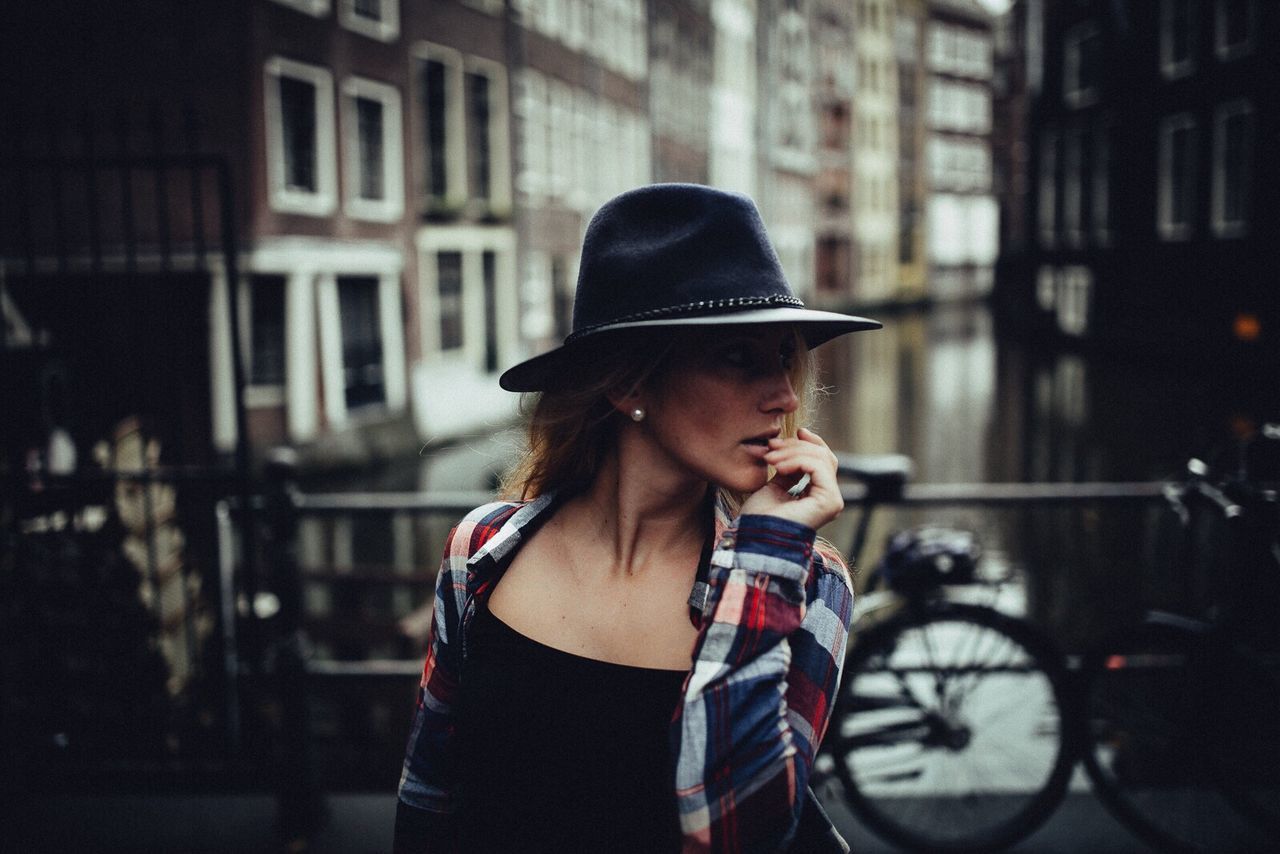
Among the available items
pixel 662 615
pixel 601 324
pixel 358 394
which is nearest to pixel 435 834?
pixel 662 615

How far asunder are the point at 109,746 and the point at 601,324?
3026 millimetres

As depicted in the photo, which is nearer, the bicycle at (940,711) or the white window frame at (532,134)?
the bicycle at (940,711)

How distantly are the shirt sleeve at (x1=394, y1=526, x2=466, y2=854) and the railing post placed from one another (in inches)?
69.8

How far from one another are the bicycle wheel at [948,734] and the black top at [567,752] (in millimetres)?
1779

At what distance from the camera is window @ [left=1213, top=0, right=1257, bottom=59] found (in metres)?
18.8

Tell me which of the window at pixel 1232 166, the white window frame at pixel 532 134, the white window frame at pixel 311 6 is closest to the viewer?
the white window frame at pixel 311 6

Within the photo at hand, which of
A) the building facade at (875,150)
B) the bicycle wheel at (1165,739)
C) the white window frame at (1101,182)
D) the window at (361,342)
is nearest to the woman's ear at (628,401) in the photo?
the bicycle wheel at (1165,739)

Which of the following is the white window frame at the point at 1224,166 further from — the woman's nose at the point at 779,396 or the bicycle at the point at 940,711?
the woman's nose at the point at 779,396

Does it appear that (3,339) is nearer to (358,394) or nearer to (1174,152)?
(358,394)

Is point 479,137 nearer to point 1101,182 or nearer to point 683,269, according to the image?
point 1101,182

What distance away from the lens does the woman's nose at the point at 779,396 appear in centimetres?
133

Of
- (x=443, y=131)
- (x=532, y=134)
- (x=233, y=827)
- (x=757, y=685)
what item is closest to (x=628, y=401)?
(x=757, y=685)

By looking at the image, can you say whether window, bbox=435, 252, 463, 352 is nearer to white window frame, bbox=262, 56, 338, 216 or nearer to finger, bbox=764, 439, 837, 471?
white window frame, bbox=262, 56, 338, 216

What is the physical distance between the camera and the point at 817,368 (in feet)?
5.17
